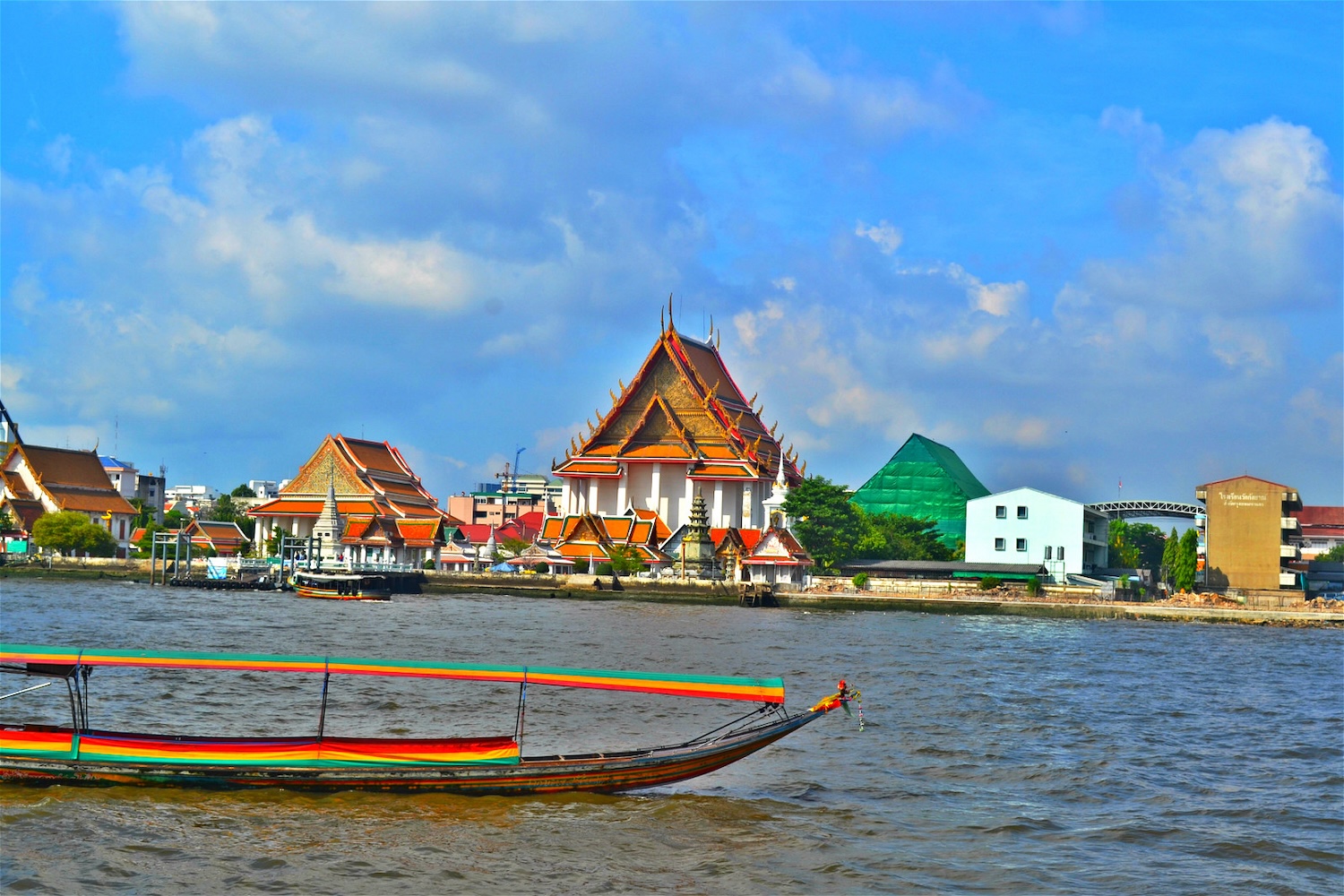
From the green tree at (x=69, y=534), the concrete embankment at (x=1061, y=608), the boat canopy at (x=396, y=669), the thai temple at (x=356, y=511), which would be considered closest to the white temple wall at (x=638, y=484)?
the thai temple at (x=356, y=511)

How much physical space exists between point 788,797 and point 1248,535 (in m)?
57.4

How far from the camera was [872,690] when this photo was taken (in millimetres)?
24125

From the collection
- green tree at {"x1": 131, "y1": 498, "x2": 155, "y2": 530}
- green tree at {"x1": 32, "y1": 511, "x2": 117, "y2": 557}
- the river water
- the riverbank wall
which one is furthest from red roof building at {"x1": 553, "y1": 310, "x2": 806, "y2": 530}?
the river water

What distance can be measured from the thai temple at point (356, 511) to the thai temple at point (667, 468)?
916 cm

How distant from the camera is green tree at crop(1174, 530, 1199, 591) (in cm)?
6438

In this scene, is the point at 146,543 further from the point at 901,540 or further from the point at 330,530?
the point at 901,540

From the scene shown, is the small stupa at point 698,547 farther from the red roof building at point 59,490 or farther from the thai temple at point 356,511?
the red roof building at point 59,490

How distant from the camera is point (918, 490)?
90375mm

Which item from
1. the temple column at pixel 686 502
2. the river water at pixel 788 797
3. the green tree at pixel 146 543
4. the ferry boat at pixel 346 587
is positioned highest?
the temple column at pixel 686 502

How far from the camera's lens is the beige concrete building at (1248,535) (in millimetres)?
64188

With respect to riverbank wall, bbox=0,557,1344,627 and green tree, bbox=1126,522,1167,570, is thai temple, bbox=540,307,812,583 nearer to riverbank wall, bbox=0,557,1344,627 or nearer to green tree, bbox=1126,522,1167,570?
riverbank wall, bbox=0,557,1344,627

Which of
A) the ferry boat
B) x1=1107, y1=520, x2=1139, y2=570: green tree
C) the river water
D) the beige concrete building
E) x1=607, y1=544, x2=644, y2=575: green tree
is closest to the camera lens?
the river water

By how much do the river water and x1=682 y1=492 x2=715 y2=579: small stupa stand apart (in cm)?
3559

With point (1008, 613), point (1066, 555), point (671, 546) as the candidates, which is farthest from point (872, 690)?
point (671, 546)
